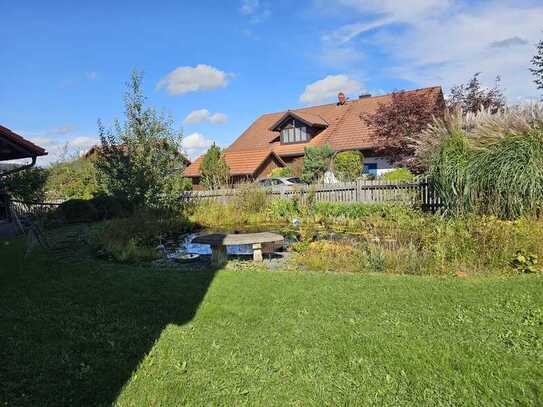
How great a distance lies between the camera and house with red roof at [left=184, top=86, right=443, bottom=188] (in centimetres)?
2548

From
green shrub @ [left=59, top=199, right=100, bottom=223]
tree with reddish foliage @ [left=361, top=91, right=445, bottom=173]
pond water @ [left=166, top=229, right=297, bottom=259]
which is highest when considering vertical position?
tree with reddish foliage @ [left=361, top=91, right=445, bottom=173]

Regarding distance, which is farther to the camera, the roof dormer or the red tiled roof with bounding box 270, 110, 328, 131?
the roof dormer

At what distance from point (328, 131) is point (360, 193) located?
15760 millimetres

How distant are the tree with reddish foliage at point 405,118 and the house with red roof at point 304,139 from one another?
2416 mm

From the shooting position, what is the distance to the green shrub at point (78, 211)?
568 inches

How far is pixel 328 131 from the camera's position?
2891cm

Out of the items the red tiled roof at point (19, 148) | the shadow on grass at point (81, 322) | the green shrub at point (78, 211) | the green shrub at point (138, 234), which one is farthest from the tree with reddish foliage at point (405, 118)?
the shadow on grass at point (81, 322)

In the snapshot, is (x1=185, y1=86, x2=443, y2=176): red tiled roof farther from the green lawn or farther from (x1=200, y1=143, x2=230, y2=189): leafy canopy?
the green lawn

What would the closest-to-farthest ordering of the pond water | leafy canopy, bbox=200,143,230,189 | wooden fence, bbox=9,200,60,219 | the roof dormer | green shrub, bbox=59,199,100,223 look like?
the pond water
green shrub, bbox=59,199,100,223
wooden fence, bbox=9,200,60,219
leafy canopy, bbox=200,143,230,189
the roof dormer

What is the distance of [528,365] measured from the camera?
2.89 m

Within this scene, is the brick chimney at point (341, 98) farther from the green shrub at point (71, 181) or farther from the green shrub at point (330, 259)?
the green shrub at point (330, 259)

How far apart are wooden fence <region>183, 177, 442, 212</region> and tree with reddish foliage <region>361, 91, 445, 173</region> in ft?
15.9

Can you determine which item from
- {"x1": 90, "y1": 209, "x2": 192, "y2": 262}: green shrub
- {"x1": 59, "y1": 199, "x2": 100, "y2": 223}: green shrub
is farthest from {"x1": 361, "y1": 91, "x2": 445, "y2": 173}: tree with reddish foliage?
{"x1": 59, "y1": 199, "x2": 100, "y2": 223}: green shrub

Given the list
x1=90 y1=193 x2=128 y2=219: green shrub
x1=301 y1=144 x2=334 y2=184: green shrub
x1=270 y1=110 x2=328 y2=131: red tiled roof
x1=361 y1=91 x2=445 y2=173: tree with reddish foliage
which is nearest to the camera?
x1=90 y1=193 x2=128 y2=219: green shrub
